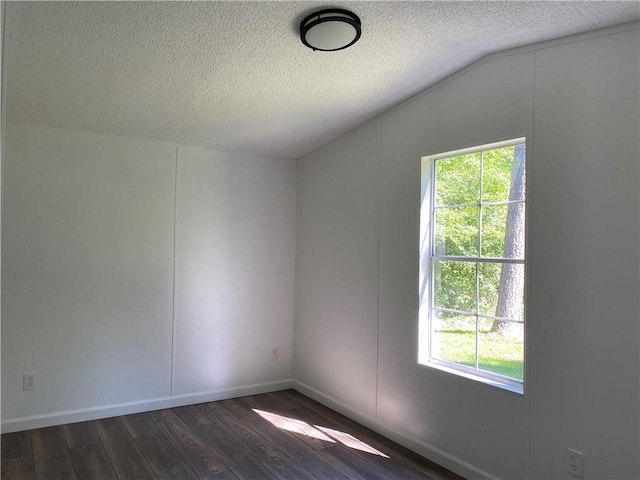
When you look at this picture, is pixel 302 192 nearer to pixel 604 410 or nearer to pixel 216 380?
pixel 216 380

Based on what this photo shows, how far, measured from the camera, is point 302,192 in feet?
14.4

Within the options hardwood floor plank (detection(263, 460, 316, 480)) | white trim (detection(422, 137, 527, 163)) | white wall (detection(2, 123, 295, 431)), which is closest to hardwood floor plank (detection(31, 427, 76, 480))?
white wall (detection(2, 123, 295, 431))

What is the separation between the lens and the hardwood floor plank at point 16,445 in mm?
2879

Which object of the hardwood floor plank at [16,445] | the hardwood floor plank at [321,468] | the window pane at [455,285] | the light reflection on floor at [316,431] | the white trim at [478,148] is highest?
the white trim at [478,148]

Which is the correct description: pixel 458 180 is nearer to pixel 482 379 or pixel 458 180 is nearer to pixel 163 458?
pixel 482 379

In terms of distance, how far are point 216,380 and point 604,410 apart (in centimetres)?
297

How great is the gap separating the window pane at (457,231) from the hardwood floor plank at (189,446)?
1984mm

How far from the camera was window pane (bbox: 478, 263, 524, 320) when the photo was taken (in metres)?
2.60

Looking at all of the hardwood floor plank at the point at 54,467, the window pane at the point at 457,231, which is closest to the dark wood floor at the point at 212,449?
the hardwood floor plank at the point at 54,467

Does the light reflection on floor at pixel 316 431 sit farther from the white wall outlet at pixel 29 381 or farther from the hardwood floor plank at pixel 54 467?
the white wall outlet at pixel 29 381

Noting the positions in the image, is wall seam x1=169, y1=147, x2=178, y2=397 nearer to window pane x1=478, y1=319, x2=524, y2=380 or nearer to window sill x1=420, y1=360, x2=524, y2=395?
window sill x1=420, y1=360, x2=524, y2=395

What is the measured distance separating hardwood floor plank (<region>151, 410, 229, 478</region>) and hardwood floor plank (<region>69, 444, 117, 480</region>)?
1.41ft

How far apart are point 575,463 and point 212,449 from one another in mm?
2163

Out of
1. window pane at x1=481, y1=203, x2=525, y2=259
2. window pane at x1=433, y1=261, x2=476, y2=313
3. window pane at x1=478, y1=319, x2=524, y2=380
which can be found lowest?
window pane at x1=478, y1=319, x2=524, y2=380
